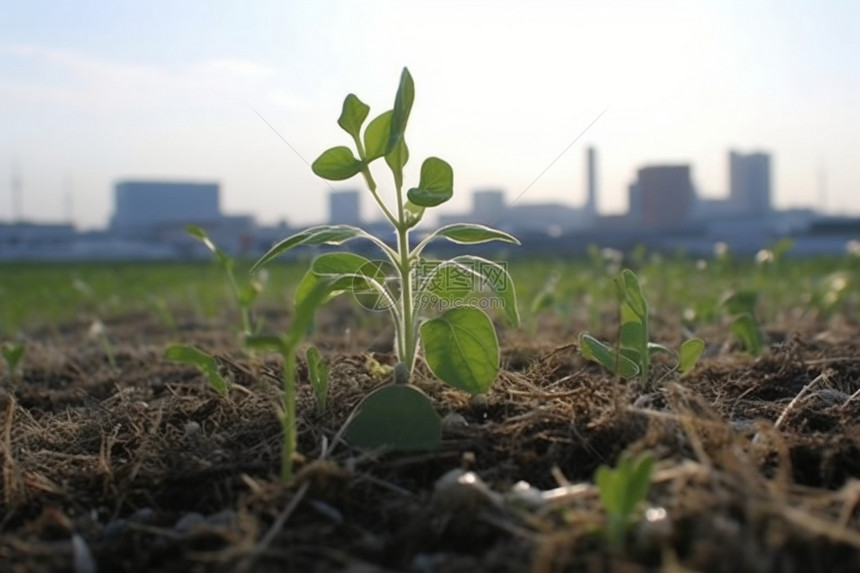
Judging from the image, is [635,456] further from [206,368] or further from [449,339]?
[206,368]

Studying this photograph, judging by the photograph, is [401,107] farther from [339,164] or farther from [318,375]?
[318,375]

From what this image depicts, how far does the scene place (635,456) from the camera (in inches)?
45.5

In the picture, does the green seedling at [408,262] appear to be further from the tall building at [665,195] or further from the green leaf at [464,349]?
the tall building at [665,195]

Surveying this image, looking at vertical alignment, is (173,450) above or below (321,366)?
below

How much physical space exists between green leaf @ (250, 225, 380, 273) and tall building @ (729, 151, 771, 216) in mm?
56210

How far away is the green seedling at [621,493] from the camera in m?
0.88

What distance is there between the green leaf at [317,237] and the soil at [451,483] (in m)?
0.32

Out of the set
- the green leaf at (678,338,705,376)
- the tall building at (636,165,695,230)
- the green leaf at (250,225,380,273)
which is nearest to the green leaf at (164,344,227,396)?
the green leaf at (250,225,380,273)

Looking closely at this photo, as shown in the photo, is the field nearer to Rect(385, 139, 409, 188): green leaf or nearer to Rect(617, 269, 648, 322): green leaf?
Rect(617, 269, 648, 322): green leaf

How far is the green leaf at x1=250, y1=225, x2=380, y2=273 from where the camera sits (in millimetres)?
1391

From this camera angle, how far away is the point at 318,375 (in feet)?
4.79

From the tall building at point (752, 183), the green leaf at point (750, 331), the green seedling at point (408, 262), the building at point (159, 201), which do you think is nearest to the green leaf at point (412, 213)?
the green seedling at point (408, 262)

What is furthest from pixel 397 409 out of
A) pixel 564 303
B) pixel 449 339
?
pixel 564 303

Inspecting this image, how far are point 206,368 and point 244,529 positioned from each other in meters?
0.59
